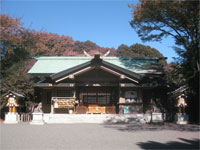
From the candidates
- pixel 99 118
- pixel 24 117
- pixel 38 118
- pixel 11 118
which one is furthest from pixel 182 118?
pixel 11 118

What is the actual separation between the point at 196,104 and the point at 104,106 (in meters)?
7.30

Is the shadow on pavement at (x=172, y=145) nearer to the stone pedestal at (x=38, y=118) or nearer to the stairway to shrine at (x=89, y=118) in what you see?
the stairway to shrine at (x=89, y=118)

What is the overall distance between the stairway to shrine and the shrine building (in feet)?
3.09

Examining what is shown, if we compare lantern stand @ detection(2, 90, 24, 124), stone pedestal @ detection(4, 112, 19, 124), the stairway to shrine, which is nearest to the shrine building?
the stairway to shrine

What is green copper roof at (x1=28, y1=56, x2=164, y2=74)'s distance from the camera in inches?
789

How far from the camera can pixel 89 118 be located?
15500 millimetres

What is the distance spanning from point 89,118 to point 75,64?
7.92 meters

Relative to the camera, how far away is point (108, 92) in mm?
18375

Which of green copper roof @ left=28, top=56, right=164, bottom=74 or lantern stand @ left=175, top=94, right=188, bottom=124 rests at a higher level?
green copper roof @ left=28, top=56, right=164, bottom=74

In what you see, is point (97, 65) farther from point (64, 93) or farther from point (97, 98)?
point (64, 93)

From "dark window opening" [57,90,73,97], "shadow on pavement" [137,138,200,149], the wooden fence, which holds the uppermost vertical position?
"dark window opening" [57,90,73,97]

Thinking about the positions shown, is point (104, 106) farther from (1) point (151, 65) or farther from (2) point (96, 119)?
(1) point (151, 65)

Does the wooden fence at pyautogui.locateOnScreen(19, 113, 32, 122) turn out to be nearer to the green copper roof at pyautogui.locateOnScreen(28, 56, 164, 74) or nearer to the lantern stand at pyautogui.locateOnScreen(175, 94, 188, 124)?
the green copper roof at pyautogui.locateOnScreen(28, 56, 164, 74)

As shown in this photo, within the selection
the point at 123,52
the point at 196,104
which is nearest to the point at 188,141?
the point at 196,104
